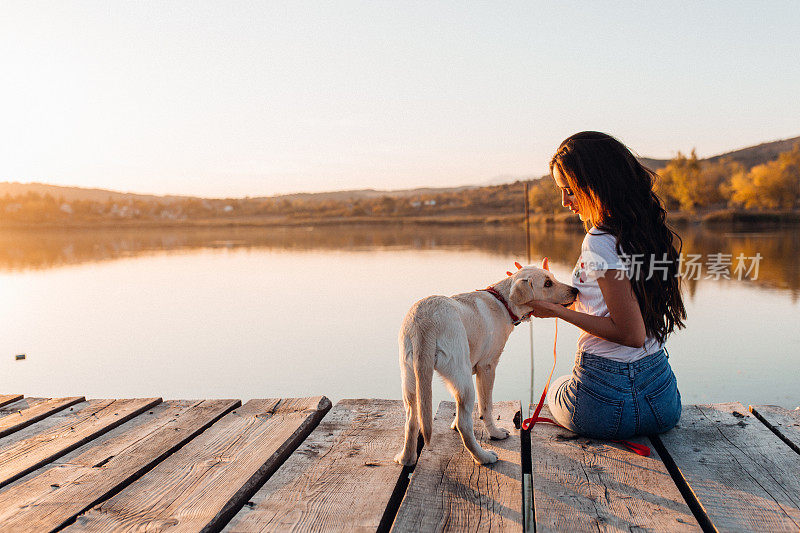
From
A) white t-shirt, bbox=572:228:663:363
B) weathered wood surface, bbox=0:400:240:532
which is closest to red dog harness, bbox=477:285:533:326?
white t-shirt, bbox=572:228:663:363

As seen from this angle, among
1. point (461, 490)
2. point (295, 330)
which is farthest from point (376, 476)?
point (295, 330)

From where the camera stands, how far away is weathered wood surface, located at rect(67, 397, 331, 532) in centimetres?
254

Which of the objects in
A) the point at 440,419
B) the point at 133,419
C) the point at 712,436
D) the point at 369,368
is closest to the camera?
the point at 712,436

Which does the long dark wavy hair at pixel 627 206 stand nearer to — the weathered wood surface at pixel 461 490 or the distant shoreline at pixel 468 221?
the weathered wood surface at pixel 461 490

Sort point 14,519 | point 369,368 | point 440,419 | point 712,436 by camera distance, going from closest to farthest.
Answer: point 14,519 < point 712,436 < point 440,419 < point 369,368

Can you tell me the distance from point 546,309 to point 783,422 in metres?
1.66

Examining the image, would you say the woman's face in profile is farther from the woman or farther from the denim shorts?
the denim shorts

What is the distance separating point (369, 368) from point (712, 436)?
16.4ft

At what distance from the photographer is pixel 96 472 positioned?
3.08 meters

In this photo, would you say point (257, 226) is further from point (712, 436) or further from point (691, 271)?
point (712, 436)

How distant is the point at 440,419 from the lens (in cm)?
366

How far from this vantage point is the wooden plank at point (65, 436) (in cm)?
323

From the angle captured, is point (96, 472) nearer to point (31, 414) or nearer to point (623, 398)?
point (31, 414)

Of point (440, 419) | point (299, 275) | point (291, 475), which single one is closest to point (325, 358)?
point (440, 419)
